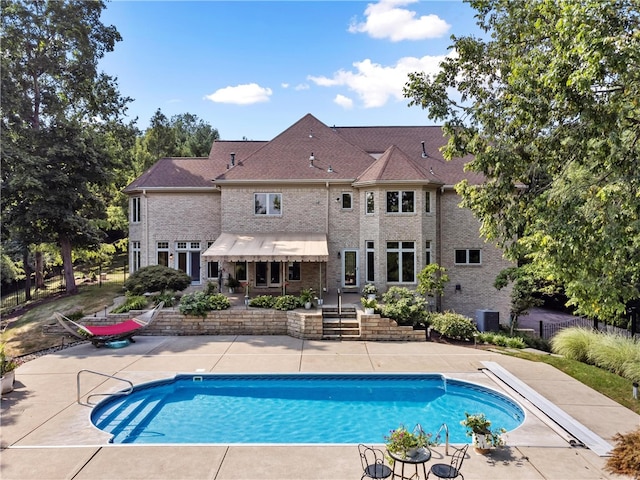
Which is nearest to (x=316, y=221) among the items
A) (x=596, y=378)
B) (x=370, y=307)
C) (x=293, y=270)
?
(x=293, y=270)

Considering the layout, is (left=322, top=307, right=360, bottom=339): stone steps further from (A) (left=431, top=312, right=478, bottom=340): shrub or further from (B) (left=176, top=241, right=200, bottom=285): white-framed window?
(B) (left=176, top=241, right=200, bottom=285): white-framed window

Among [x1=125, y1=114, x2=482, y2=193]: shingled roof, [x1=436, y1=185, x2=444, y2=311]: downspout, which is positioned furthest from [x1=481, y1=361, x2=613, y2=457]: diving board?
[x1=125, y1=114, x2=482, y2=193]: shingled roof

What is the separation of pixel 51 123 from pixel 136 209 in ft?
30.6

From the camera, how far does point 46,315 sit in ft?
89.8

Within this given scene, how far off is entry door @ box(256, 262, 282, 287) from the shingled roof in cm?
614

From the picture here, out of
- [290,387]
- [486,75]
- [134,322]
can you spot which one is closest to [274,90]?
[486,75]

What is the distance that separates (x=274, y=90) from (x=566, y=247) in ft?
70.5

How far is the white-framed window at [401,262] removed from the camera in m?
26.5

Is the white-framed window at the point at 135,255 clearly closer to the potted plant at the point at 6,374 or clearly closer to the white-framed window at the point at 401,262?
the potted plant at the point at 6,374

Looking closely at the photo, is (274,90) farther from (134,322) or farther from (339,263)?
(134,322)

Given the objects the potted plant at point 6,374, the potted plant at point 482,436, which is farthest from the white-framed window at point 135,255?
the potted plant at point 482,436

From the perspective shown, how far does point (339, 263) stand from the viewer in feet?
93.3

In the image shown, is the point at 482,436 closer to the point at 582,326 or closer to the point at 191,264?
the point at 582,326

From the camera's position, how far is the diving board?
9.63 metres
